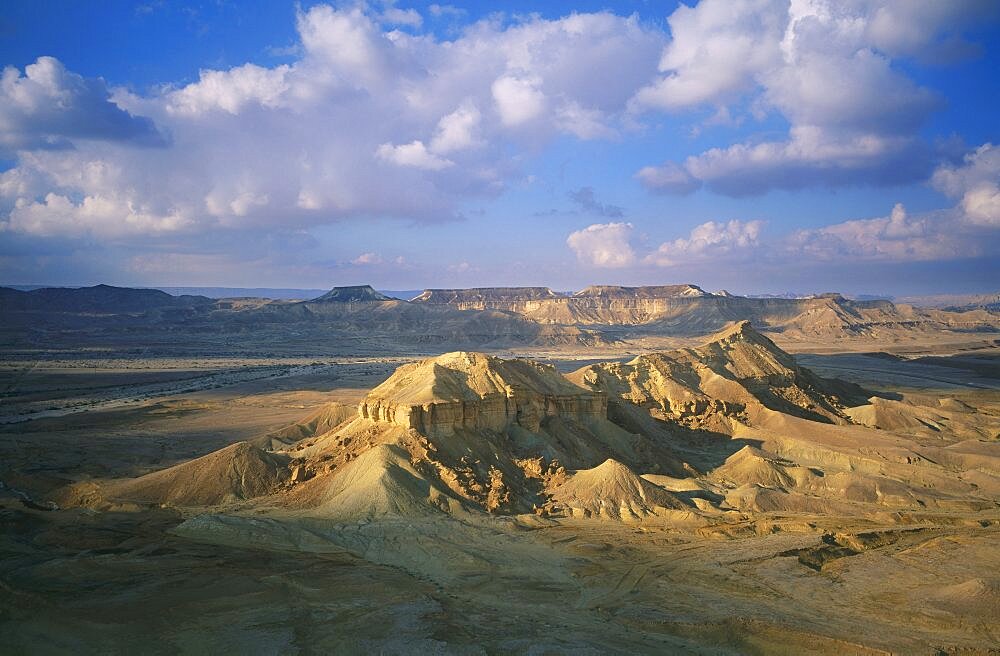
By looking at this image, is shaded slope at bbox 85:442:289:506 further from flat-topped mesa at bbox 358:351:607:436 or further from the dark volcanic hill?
the dark volcanic hill

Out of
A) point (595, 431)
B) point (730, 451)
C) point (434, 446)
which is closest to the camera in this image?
point (434, 446)

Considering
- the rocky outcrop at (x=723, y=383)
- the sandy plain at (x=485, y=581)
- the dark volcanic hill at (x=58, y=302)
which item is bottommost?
the sandy plain at (x=485, y=581)

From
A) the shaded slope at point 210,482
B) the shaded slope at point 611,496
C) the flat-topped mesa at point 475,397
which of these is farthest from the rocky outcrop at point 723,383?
the shaded slope at point 210,482

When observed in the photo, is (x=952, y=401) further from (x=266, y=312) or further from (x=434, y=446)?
(x=266, y=312)

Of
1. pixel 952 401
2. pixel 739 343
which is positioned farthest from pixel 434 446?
pixel 952 401

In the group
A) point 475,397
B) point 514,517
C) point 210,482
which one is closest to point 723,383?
point 475,397

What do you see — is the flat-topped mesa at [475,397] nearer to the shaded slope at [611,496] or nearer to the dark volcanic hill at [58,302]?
the shaded slope at [611,496]

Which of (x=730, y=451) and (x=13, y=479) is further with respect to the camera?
(x=730, y=451)
